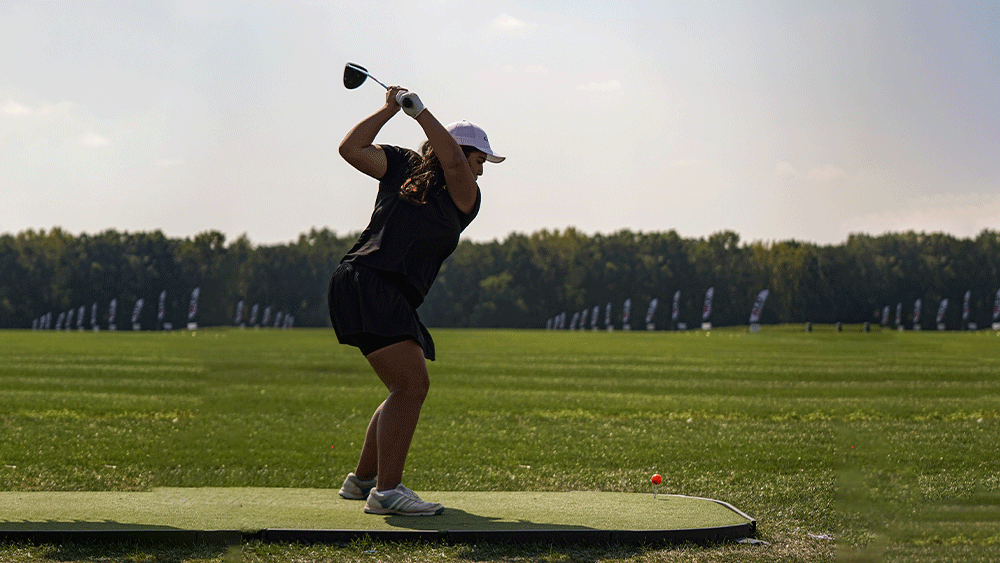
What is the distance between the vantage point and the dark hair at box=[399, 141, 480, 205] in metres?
5.39

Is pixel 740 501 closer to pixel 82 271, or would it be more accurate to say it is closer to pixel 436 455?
pixel 436 455

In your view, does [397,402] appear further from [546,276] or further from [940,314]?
[546,276]

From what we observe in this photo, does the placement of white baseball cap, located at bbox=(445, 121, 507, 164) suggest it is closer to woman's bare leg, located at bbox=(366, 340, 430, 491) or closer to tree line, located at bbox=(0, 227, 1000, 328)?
woman's bare leg, located at bbox=(366, 340, 430, 491)

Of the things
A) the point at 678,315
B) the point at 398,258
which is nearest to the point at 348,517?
the point at 398,258

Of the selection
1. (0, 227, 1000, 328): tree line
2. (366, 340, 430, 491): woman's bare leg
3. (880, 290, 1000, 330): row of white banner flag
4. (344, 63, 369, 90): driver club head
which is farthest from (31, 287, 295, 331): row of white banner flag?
(366, 340, 430, 491): woman's bare leg

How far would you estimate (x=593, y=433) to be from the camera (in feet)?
37.8

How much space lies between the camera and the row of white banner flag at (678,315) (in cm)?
11219

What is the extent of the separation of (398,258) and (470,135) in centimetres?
79

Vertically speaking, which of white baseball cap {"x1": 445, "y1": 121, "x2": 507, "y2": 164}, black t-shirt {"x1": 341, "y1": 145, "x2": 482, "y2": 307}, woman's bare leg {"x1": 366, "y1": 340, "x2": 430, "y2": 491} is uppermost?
white baseball cap {"x1": 445, "y1": 121, "x2": 507, "y2": 164}

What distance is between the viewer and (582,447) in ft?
33.4

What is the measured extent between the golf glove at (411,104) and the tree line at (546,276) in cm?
9104

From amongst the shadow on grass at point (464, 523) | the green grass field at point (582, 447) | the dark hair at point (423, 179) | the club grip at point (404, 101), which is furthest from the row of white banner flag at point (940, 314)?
the club grip at point (404, 101)

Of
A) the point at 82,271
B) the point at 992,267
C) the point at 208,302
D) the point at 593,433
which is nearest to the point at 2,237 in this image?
the point at 82,271

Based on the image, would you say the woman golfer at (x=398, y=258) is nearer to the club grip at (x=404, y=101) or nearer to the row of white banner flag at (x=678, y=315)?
the club grip at (x=404, y=101)
